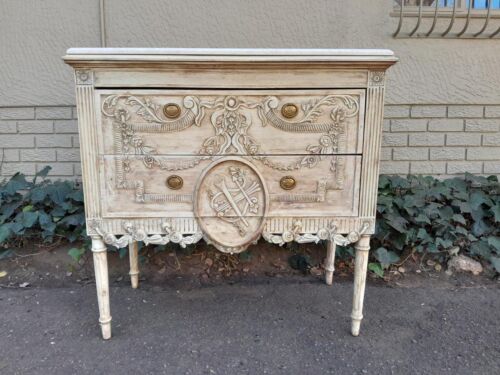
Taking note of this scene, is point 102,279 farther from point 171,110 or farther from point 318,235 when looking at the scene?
point 318,235

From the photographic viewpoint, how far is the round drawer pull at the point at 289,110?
1.76m

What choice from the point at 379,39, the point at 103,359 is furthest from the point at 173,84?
the point at 379,39

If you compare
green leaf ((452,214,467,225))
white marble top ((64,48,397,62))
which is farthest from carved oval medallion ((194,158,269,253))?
green leaf ((452,214,467,225))

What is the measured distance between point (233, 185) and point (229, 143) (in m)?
0.19

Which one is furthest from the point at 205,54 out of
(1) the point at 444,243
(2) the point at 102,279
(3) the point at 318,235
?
(1) the point at 444,243

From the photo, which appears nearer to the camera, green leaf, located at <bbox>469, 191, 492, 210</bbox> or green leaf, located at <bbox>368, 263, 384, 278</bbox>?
green leaf, located at <bbox>368, 263, 384, 278</bbox>

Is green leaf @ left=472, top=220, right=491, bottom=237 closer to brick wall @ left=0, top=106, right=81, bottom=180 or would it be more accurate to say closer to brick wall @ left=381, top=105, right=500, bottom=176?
brick wall @ left=381, top=105, right=500, bottom=176

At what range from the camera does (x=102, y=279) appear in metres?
1.95

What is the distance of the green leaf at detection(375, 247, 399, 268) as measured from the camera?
2658 millimetres

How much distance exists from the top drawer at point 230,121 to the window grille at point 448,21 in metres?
1.48

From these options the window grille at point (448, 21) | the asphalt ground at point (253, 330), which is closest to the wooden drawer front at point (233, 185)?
the asphalt ground at point (253, 330)

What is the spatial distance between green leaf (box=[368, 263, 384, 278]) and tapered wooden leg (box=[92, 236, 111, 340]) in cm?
169

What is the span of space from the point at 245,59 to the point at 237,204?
64 centimetres

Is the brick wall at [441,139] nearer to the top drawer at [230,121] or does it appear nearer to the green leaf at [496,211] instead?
the green leaf at [496,211]
